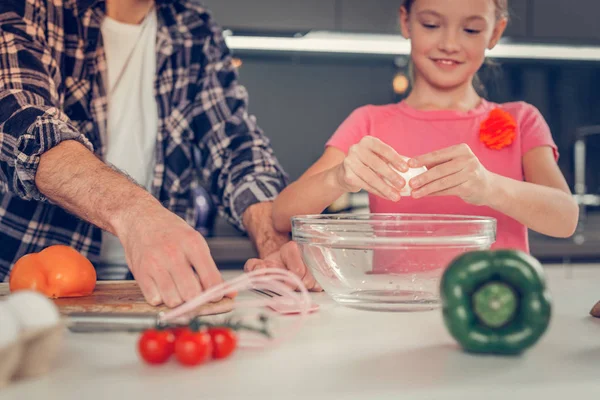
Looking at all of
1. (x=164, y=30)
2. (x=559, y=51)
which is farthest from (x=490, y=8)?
(x=559, y=51)

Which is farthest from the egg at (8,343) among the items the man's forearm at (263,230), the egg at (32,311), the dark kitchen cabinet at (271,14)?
the dark kitchen cabinet at (271,14)

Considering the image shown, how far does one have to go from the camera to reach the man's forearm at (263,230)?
1.45m

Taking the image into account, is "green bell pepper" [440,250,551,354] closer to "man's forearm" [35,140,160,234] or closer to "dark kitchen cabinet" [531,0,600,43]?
"man's forearm" [35,140,160,234]

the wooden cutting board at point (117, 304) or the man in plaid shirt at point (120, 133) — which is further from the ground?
the man in plaid shirt at point (120, 133)

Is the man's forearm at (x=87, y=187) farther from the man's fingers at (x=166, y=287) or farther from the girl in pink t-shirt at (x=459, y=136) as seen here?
the girl in pink t-shirt at (x=459, y=136)

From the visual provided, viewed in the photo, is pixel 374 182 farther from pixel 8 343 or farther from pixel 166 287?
pixel 8 343

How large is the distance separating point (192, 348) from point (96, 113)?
1.11 meters

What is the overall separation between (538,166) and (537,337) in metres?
0.94

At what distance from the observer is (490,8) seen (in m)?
1.48

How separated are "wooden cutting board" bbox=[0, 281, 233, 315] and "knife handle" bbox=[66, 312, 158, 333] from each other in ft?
0.29

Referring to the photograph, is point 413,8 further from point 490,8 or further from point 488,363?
point 488,363

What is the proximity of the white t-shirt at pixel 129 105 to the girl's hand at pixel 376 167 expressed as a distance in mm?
778

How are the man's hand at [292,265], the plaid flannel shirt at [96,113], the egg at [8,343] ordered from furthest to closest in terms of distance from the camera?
the plaid flannel shirt at [96,113], the man's hand at [292,265], the egg at [8,343]

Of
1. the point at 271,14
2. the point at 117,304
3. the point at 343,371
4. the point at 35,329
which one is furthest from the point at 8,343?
the point at 271,14
